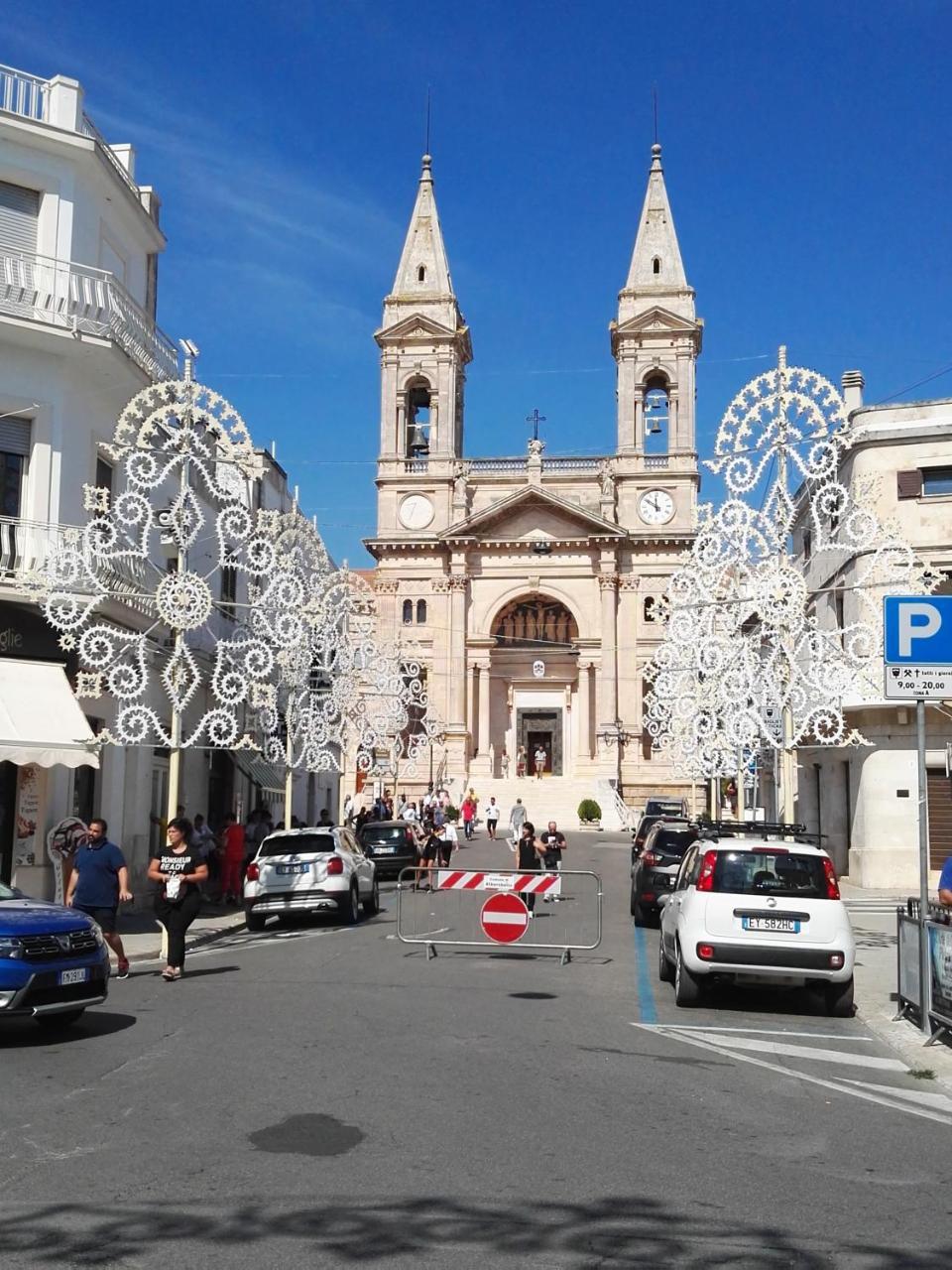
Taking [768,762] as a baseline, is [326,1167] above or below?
below

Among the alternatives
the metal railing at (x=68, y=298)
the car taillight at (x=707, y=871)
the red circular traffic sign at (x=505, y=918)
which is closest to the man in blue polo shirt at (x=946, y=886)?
the car taillight at (x=707, y=871)

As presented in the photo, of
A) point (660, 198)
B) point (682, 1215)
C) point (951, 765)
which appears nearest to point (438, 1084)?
point (682, 1215)

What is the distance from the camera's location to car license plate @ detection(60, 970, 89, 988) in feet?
32.6

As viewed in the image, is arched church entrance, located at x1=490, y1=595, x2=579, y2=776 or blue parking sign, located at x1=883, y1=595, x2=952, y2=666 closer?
blue parking sign, located at x1=883, y1=595, x2=952, y2=666

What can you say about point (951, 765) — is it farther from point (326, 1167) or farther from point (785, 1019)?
point (326, 1167)

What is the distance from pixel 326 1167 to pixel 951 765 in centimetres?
1337

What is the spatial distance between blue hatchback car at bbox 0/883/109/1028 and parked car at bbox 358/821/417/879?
21408 mm

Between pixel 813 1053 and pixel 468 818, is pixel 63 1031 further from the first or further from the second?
pixel 468 818

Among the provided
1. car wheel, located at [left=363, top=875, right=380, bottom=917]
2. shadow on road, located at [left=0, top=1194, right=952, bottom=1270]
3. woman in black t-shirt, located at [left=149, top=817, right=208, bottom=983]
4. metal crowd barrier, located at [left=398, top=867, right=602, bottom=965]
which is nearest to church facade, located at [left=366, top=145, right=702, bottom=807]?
metal crowd barrier, located at [left=398, top=867, right=602, bottom=965]

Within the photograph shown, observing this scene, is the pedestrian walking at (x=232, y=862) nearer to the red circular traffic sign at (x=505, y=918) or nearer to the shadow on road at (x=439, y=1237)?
the red circular traffic sign at (x=505, y=918)

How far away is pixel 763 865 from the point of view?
40.3ft

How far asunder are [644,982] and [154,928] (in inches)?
331

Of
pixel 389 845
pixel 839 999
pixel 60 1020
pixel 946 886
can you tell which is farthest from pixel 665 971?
pixel 389 845

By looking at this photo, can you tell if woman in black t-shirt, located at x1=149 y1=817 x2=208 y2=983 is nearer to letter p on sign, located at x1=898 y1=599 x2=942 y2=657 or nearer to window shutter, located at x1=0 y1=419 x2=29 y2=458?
letter p on sign, located at x1=898 y1=599 x2=942 y2=657
